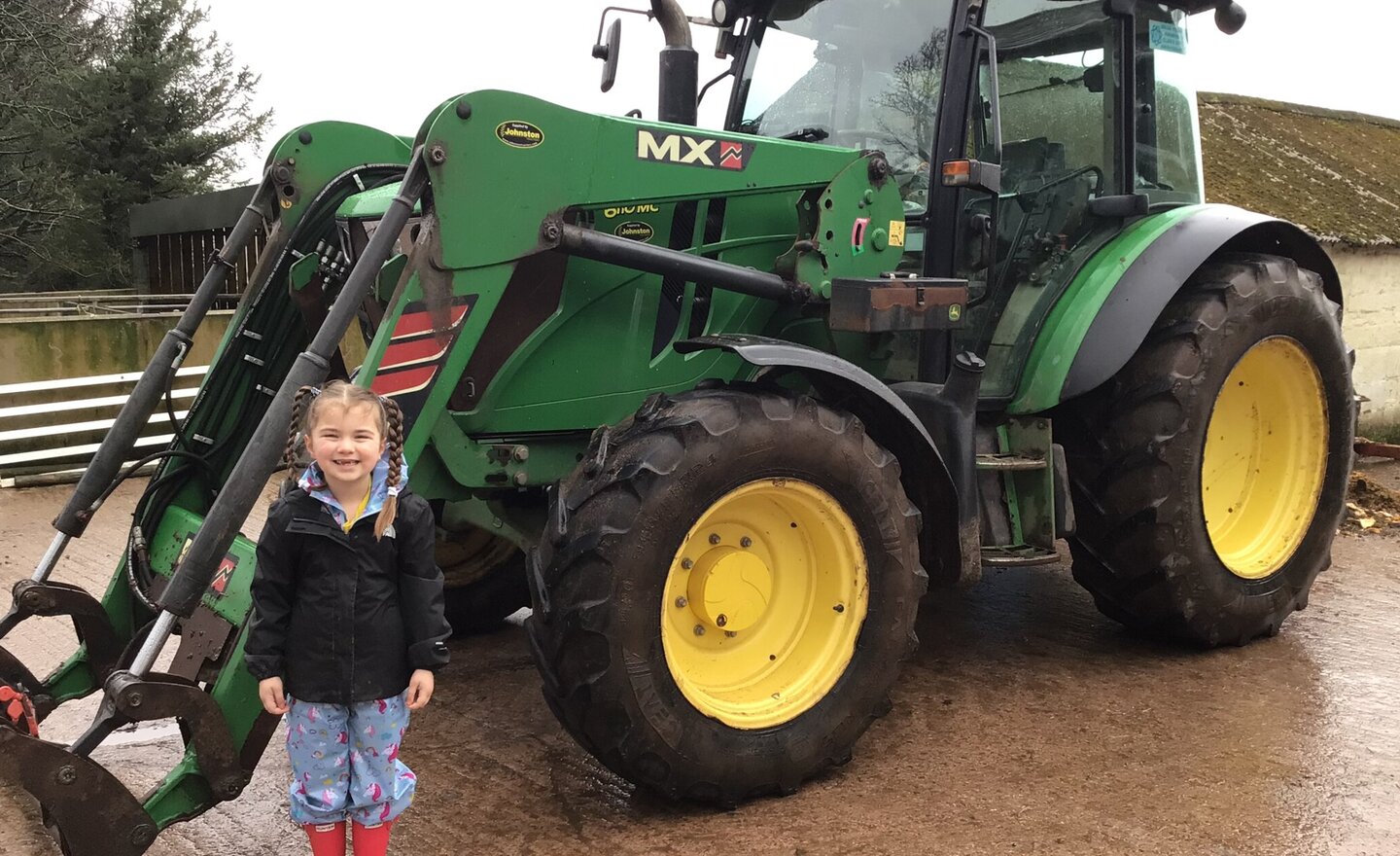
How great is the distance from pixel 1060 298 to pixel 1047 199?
408mm

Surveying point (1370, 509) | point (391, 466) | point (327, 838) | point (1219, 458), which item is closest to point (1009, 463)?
point (1219, 458)

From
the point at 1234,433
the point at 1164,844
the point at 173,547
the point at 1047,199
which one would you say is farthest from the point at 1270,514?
the point at 173,547

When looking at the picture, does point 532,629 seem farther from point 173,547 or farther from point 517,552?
point 517,552

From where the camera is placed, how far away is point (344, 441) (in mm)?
2424

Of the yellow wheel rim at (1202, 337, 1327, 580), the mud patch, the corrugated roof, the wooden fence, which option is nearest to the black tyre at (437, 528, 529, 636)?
the yellow wheel rim at (1202, 337, 1327, 580)

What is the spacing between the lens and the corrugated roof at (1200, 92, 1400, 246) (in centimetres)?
1001

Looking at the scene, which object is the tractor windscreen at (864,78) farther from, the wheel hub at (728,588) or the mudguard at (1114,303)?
the wheel hub at (728,588)

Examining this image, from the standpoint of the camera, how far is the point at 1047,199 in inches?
173

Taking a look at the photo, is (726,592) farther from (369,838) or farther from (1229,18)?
(1229,18)

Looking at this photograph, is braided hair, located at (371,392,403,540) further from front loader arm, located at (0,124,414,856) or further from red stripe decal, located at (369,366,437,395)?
red stripe decal, located at (369,366,437,395)

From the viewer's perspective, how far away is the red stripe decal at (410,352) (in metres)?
3.12

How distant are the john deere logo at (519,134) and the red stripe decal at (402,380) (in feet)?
2.17

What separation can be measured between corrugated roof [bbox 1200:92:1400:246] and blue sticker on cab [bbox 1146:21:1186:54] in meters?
5.39

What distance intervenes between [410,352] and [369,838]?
1248 millimetres
